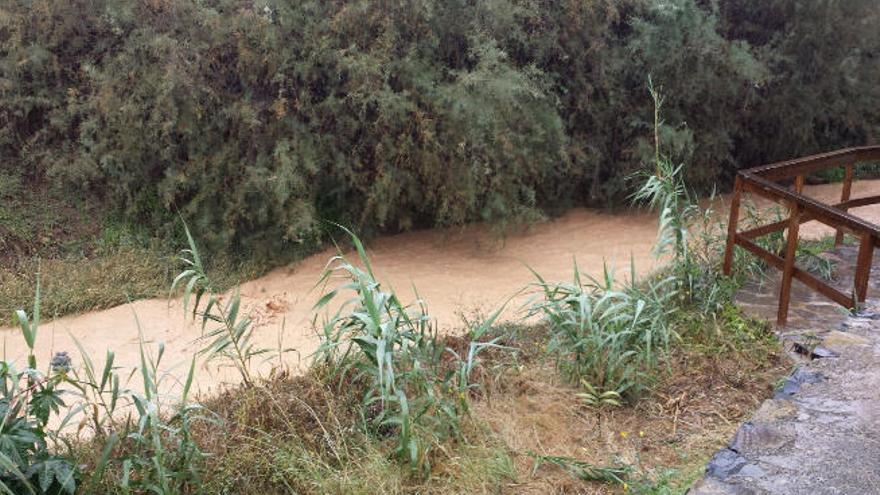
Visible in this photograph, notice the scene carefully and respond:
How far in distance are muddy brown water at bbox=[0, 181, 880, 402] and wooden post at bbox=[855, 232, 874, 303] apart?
2.26 metres

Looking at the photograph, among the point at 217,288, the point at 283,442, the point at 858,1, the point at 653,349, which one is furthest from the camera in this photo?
the point at 858,1

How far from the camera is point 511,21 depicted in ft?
31.8

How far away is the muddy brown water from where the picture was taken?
7.66 meters

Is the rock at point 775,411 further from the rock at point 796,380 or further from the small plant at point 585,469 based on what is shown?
the small plant at point 585,469

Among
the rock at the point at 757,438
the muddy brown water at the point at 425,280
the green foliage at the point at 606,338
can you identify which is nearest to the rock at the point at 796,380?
the rock at the point at 757,438

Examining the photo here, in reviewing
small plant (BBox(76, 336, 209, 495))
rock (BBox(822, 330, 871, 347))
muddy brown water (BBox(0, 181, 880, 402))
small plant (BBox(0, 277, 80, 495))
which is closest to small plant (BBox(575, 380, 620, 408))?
rock (BBox(822, 330, 871, 347))

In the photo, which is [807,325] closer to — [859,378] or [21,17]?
[859,378]

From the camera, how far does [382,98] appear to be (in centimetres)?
914

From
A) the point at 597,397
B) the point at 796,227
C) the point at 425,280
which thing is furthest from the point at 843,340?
the point at 425,280

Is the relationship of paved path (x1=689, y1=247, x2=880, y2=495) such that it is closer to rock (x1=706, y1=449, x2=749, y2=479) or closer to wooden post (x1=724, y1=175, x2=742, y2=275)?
rock (x1=706, y1=449, x2=749, y2=479)

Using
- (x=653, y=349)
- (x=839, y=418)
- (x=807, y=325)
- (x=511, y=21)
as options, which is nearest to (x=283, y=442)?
(x=653, y=349)

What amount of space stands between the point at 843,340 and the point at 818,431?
1164mm

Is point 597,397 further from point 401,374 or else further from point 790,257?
point 790,257

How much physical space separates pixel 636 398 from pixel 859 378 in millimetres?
1051
